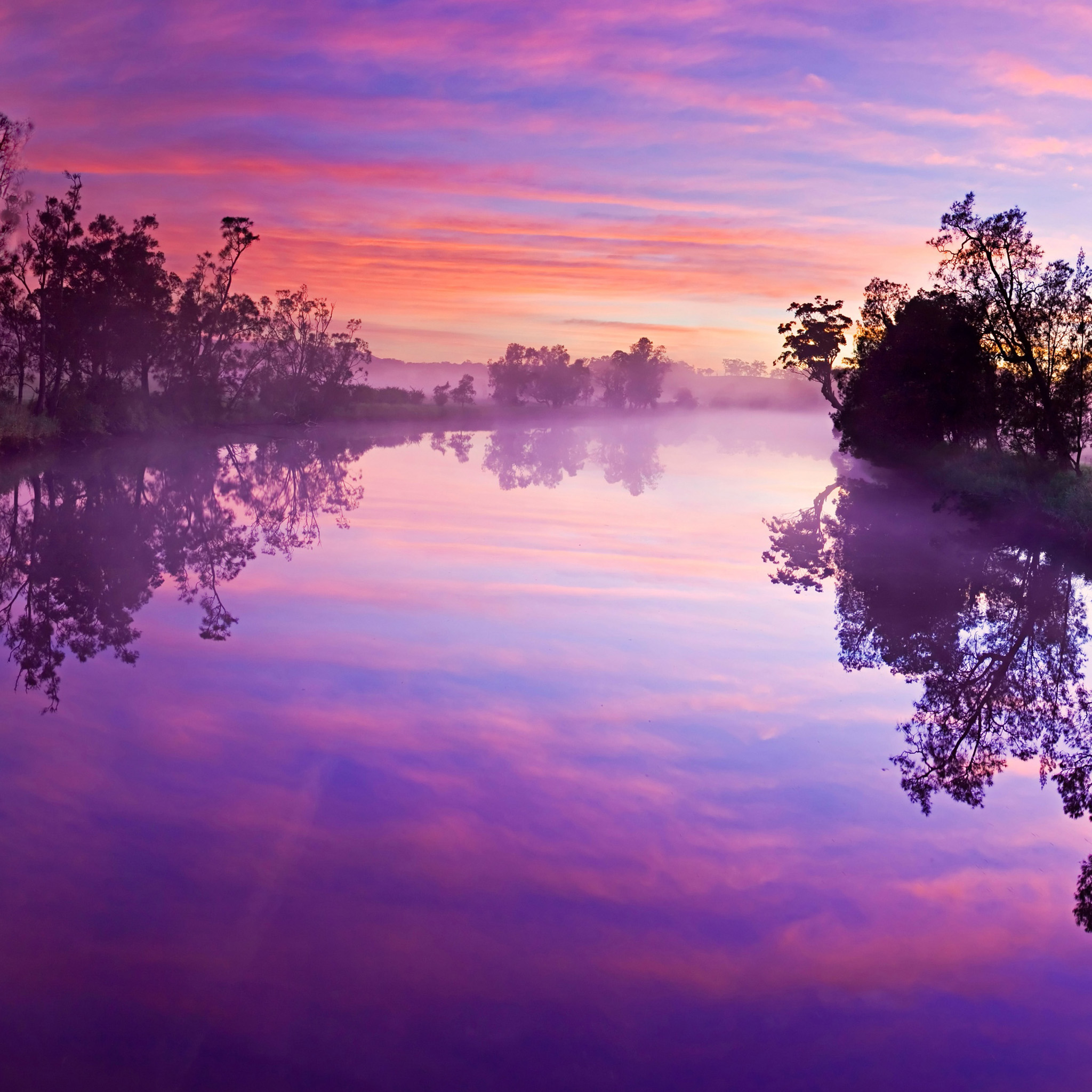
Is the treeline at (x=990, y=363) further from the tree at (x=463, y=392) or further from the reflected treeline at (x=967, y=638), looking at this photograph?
the tree at (x=463, y=392)

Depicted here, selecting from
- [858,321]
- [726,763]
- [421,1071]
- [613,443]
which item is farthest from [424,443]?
[421,1071]

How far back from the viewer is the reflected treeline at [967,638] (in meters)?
8.78

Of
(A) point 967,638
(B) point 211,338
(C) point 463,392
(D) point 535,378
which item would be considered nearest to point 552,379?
(D) point 535,378

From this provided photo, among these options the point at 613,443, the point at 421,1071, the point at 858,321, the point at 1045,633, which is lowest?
the point at 421,1071

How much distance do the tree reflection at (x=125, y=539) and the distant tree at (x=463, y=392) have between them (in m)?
80.4

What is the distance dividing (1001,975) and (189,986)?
4.39 meters

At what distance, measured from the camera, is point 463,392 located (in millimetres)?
117438

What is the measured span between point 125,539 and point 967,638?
14956 mm

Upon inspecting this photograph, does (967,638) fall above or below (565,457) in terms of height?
below

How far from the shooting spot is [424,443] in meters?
57.5

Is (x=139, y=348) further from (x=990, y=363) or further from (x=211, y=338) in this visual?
(x=990, y=363)

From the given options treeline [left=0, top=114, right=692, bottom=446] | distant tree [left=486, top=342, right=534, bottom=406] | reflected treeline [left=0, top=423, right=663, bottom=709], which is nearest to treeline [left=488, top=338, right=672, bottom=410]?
distant tree [left=486, top=342, right=534, bottom=406]

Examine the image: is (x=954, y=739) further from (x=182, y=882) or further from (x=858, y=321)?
(x=858, y=321)

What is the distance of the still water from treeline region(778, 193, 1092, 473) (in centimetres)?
1669
